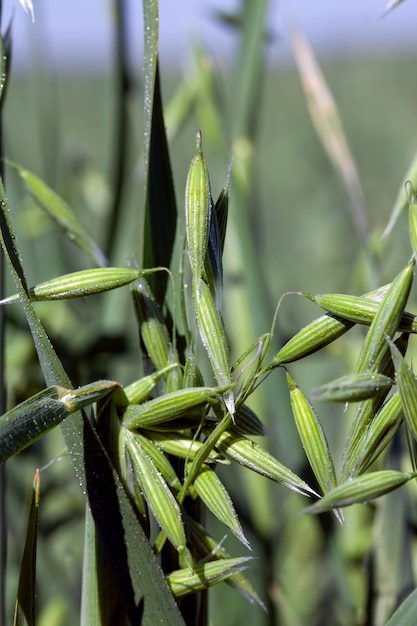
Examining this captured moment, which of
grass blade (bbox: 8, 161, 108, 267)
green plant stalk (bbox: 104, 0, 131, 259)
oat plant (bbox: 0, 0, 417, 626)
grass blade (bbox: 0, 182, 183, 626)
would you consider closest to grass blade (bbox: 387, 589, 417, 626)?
oat plant (bbox: 0, 0, 417, 626)

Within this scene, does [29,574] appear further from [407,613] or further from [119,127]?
[119,127]

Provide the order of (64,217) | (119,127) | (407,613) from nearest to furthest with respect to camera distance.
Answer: (407,613) < (64,217) < (119,127)

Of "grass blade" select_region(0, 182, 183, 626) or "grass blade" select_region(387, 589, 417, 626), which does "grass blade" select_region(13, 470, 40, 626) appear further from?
"grass blade" select_region(387, 589, 417, 626)

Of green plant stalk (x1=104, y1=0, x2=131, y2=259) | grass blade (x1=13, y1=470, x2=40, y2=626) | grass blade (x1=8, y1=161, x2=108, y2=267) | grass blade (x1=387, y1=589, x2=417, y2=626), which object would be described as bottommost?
grass blade (x1=387, y1=589, x2=417, y2=626)

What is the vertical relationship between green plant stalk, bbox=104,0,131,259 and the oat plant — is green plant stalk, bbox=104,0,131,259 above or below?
above

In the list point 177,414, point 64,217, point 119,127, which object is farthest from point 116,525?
point 119,127

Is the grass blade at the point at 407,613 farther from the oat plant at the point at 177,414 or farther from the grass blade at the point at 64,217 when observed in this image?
the grass blade at the point at 64,217

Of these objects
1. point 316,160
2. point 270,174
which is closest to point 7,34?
point 316,160

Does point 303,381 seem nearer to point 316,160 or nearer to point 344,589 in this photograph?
point 344,589

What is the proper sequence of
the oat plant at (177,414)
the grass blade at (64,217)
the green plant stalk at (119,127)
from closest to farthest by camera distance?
1. the oat plant at (177,414)
2. the grass blade at (64,217)
3. the green plant stalk at (119,127)

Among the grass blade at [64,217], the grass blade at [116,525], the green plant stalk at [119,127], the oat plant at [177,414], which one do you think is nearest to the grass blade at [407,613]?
the oat plant at [177,414]

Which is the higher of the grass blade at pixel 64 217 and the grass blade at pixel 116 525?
the grass blade at pixel 64 217
